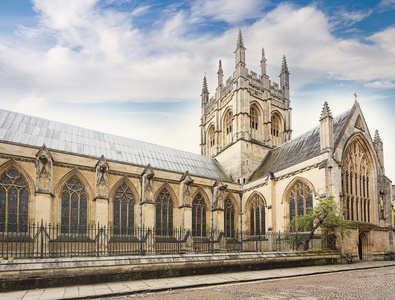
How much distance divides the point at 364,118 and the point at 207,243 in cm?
1749

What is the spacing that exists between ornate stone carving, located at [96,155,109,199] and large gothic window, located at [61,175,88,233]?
4.35ft

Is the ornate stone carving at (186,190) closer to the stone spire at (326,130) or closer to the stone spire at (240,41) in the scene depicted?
the stone spire at (326,130)

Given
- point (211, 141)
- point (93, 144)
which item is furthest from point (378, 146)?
point (93, 144)

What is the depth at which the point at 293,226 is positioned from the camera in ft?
75.4

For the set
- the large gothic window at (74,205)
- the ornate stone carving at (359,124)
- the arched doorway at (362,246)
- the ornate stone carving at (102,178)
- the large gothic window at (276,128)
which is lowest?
the arched doorway at (362,246)

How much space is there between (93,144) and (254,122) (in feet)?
61.6

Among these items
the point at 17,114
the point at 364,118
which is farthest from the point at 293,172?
the point at 17,114

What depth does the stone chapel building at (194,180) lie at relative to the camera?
19953 millimetres

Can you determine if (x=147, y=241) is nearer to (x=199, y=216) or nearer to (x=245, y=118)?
(x=199, y=216)

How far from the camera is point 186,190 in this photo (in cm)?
2583

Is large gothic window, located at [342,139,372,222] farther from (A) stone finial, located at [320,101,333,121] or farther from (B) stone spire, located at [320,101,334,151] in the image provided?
(A) stone finial, located at [320,101,333,121]

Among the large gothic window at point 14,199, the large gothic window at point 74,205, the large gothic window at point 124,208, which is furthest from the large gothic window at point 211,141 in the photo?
the large gothic window at point 14,199

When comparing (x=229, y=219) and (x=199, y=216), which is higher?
(x=199, y=216)

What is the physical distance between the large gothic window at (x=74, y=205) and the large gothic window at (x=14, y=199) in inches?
94.7
